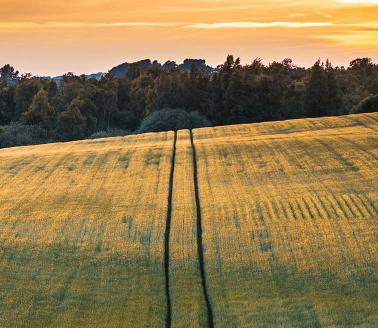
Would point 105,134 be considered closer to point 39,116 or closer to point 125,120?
point 39,116

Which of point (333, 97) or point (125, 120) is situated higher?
point (333, 97)

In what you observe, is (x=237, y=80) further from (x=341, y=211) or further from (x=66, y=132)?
(x=341, y=211)

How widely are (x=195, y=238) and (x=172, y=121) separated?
58.2 m

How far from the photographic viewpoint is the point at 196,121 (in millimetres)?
92250

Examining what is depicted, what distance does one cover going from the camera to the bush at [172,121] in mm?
89625

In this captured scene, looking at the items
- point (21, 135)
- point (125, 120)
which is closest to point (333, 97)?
point (125, 120)

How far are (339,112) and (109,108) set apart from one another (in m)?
37.2

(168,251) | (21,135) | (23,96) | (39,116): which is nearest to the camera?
(168,251)

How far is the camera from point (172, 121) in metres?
90.2

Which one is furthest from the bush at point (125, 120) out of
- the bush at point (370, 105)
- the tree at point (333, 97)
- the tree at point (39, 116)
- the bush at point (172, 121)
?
the bush at point (370, 105)

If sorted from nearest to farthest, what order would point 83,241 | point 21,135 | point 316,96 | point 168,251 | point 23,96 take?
1. point 168,251
2. point 83,241
3. point 21,135
4. point 316,96
5. point 23,96

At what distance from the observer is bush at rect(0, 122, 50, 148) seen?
88.6 metres

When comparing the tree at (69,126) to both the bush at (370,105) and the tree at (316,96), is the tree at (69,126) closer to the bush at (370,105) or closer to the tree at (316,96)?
the tree at (316,96)

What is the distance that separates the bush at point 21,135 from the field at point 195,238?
3590cm
